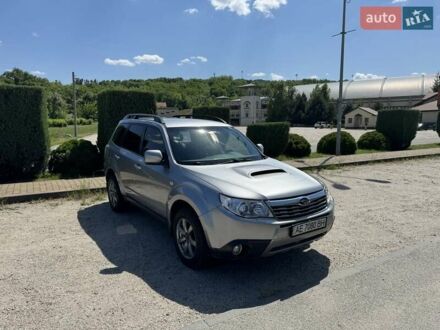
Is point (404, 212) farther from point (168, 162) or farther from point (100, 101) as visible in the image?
point (100, 101)

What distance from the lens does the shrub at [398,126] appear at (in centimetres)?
1705

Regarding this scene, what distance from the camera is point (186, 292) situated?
11.5ft

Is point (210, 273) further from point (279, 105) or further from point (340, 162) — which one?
point (279, 105)

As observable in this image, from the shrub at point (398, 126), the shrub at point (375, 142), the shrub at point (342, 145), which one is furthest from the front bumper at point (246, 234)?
the shrub at point (398, 126)

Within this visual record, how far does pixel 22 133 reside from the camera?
859 cm

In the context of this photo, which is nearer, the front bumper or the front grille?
the front bumper

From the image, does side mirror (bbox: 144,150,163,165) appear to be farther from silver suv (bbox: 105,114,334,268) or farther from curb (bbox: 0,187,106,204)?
curb (bbox: 0,187,106,204)

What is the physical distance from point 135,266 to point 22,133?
6188 mm

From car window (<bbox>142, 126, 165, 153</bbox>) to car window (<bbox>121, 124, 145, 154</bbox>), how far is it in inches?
7.2

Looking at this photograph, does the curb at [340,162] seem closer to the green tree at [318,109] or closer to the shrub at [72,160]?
the shrub at [72,160]

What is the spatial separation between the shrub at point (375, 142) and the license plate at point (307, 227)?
14341 mm

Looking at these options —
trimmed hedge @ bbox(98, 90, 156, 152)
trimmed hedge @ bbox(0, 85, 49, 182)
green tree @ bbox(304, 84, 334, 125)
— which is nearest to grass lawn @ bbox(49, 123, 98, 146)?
trimmed hedge @ bbox(98, 90, 156, 152)

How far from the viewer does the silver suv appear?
3494 mm

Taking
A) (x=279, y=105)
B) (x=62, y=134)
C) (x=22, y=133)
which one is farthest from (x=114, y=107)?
(x=279, y=105)
